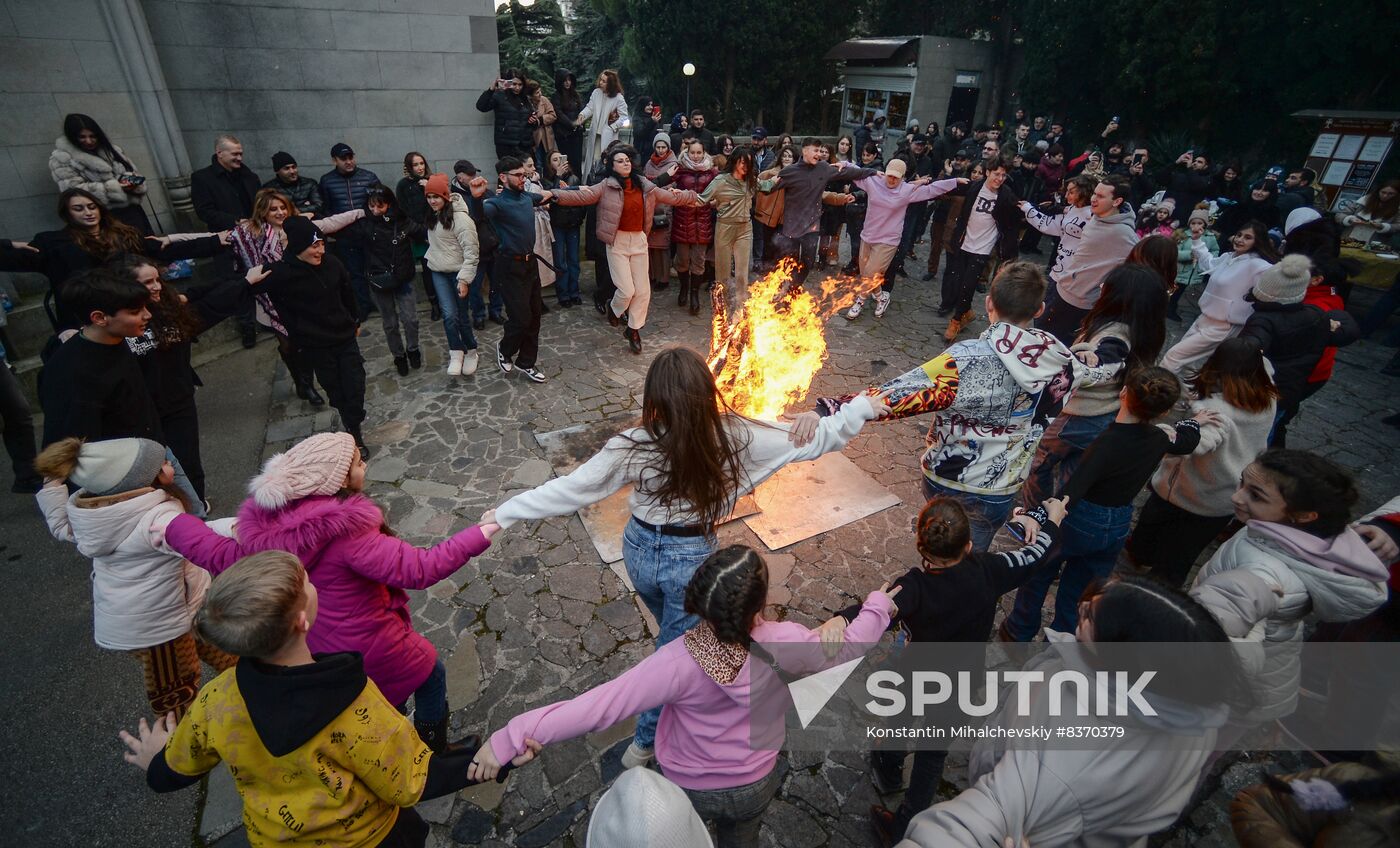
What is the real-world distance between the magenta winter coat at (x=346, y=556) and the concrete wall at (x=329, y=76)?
8854mm

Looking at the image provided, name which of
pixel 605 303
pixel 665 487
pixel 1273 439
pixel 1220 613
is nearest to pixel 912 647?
pixel 1220 613

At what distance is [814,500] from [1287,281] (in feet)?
13.8

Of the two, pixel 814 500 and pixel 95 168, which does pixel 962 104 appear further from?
pixel 95 168

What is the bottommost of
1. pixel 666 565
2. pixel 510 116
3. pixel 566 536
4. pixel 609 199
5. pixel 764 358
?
pixel 566 536

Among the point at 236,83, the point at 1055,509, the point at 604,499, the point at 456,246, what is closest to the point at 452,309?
the point at 456,246

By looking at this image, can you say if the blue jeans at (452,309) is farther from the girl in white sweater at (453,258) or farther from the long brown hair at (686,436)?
the long brown hair at (686,436)

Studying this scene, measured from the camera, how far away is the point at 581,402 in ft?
24.4

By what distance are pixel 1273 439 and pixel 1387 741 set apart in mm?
3731

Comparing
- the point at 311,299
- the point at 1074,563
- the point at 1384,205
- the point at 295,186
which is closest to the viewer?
the point at 1074,563

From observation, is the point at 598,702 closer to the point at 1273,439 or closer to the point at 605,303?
the point at 1273,439

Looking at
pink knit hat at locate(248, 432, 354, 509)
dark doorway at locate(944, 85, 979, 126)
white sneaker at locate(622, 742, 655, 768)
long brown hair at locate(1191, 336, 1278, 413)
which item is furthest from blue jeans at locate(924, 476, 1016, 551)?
dark doorway at locate(944, 85, 979, 126)

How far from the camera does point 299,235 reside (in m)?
5.45

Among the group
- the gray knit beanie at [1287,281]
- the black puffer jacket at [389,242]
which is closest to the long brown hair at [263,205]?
the black puffer jacket at [389,242]

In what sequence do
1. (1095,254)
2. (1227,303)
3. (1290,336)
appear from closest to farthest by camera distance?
(1290,336)
(1227,303)
(1095,254)
